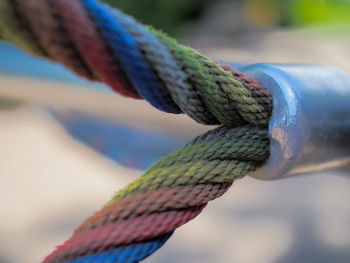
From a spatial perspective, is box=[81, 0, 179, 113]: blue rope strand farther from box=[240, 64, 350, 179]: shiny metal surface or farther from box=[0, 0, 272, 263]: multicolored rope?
box=[240, 64, 350, 179]: shiny metal surface

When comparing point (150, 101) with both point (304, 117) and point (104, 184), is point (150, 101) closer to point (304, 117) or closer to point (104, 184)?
point (304, 117)

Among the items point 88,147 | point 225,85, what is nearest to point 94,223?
point 225,85

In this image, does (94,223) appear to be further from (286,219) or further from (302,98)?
(286,219)

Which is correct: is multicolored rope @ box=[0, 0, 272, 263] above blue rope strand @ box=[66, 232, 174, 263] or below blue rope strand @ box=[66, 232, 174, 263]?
above

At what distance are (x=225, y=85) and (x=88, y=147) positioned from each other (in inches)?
45.7

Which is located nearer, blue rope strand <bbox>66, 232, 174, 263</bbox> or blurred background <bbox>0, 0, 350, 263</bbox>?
blue rope strand <bbox>66, 232, 174, 263</bbox>

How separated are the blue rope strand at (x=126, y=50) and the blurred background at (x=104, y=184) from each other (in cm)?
34

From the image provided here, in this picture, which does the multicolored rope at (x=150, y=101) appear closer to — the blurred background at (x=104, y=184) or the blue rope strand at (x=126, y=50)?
the blue rope strand at (x=126, y=50)

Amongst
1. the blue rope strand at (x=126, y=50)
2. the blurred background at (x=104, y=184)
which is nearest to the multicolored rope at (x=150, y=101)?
the blue rope strand at (x=126, y=50)

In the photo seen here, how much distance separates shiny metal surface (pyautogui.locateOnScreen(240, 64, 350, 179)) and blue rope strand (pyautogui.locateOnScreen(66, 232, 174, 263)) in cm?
12

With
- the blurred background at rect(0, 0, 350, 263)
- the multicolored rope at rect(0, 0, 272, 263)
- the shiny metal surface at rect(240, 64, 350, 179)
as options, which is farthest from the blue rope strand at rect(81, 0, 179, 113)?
the blurred background at rect(0, 0, 350, 263)

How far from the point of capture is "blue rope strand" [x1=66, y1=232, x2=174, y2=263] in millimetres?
304

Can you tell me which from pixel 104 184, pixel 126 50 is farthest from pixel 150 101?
pixel 104 184

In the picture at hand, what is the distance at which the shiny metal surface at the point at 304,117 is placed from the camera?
0.34 meters
